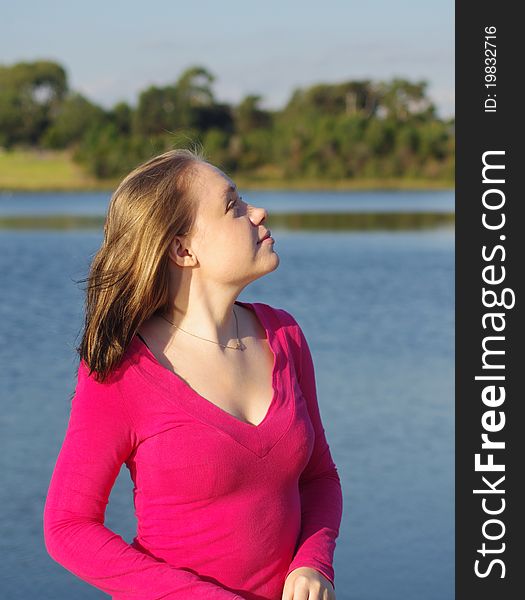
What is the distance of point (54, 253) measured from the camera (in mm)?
18172

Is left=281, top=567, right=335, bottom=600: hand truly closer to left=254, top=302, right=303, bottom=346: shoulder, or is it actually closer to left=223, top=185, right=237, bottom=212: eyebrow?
left=254, top=302, right=303, bottom=346: shoulder

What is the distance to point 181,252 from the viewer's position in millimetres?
1690

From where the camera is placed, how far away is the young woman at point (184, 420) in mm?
1562

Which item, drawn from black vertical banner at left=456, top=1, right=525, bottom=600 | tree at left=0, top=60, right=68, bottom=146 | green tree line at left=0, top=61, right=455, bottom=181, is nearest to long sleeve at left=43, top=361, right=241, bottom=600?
black vertical banner at left=456, top=1, right=525, bottom=600

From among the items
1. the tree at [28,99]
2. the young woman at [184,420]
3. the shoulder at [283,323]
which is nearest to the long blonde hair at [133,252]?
the young woman at [184,420]

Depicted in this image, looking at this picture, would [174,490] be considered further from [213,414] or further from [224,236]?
[224,236]

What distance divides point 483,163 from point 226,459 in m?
2.11

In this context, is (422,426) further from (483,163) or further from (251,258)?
(251,258)

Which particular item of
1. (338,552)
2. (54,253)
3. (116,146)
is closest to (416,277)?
(54,253)

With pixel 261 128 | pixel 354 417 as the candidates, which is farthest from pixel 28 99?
pixel 354 417

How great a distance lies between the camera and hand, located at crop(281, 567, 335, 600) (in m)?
1.59

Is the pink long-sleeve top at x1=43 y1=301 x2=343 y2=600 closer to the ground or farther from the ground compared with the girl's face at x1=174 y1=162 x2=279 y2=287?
closer to the ground

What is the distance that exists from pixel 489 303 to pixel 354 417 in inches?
96.0

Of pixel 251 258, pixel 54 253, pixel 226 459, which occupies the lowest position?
pixel 54 253
